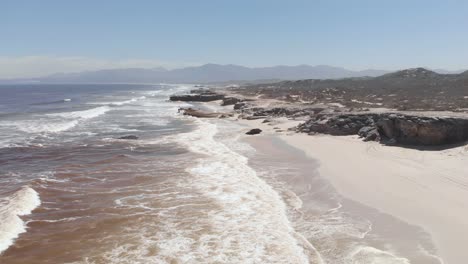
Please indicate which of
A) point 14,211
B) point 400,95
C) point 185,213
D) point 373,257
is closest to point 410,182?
point 373,257

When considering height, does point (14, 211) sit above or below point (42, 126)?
above

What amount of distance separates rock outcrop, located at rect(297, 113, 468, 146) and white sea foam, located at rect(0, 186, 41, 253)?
15.2 metres

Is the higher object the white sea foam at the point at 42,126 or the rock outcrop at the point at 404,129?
the rock outcrop at the point at 404,129

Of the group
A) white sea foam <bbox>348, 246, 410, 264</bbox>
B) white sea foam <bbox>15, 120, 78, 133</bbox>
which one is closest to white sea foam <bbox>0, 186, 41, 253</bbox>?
white sea foam <bbox>348, 246, 410, 264</bbox>

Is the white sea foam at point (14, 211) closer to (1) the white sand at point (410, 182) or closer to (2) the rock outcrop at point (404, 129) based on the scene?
(1) the white sand at point (410, 182)

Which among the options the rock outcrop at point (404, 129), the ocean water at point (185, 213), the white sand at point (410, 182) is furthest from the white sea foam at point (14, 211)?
the rock outcrop at point (404, 129)

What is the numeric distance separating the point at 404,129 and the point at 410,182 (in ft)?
21.9

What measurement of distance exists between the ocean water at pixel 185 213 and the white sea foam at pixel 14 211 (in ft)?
0.08

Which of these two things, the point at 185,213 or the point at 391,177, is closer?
the point at 185,213

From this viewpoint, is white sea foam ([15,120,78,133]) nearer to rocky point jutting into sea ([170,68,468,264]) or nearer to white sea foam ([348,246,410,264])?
rocky point jutting into sea ([170,68,468,264])

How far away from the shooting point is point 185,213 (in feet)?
34.3

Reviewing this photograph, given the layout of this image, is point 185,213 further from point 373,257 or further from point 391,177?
point 391,177

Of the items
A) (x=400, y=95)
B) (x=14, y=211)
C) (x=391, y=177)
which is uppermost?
(x=400, y=95)

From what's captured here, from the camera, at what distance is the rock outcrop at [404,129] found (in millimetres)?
17500
